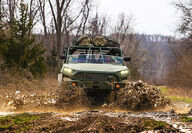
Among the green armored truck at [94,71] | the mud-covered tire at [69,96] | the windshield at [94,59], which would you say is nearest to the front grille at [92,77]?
the green armored truck at [94,71]

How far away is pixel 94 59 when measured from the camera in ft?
33.6

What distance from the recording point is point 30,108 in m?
9.12

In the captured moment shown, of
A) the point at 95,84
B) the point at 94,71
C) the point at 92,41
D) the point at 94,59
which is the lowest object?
the point at 95,84

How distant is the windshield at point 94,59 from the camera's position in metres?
10.2

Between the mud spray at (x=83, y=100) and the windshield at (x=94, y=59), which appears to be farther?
the windshield at (x=94, y=59)

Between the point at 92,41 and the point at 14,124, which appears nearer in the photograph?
the point at 14,124

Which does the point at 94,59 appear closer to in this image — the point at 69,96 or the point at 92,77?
the point at 92,77

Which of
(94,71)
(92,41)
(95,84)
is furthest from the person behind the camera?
(92,41)

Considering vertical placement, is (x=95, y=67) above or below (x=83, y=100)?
above

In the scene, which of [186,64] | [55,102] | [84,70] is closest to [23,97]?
[55,102]

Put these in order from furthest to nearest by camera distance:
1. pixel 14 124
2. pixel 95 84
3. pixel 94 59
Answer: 1. pixel 94 59
2. pixel 95 84
3. pixel 14 124

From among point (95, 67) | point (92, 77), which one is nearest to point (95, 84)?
point (92, 77)

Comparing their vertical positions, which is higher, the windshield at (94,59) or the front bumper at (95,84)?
the windshield at (94,59)

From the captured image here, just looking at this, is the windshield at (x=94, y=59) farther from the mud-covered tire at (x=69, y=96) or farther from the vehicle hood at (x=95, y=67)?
the mud-covered tire at (x=69, y=96)
